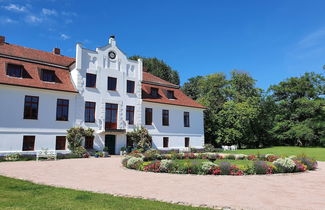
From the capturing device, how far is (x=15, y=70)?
877 inches

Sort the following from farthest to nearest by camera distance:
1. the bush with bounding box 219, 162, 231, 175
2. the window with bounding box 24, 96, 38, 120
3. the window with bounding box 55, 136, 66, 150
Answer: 1. the window with bounding box 55, 136, 66, 150
2. the window with bounding box 24, 96, 38, 120
3. the bush with bounding box 219, 162, 231, 175

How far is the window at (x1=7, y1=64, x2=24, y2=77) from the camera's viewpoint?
22.0 m

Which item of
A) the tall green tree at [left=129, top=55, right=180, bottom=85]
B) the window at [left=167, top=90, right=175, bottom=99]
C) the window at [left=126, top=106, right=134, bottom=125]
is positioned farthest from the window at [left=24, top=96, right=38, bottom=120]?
the tall green tree at [left=129, top=55, right=180, bottom=85]

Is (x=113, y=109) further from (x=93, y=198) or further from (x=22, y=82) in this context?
(x=93, y=198)

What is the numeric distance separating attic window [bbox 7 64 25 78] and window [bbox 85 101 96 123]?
6.58m

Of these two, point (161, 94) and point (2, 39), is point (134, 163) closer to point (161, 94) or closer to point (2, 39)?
point (161, 94)

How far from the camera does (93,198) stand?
7105 mm

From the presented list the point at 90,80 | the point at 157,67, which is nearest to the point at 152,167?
the point at 90,80

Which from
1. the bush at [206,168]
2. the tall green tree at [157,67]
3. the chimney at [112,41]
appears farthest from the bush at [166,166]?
the tall green tree at [157,67]

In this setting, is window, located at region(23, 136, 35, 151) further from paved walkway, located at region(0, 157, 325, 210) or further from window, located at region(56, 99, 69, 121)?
paved walkway, located at region(0, 157, 325, 210)

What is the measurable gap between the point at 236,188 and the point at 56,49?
28075 millimetres

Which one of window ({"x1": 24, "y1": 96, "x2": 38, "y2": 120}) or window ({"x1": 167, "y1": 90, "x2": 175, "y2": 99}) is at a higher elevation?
window ({"x1": 167, "y1": 90, "x2": 175, "y2": 99})

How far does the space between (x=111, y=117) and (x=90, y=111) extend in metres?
2.50

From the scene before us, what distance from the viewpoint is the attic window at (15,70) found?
72.1ft
